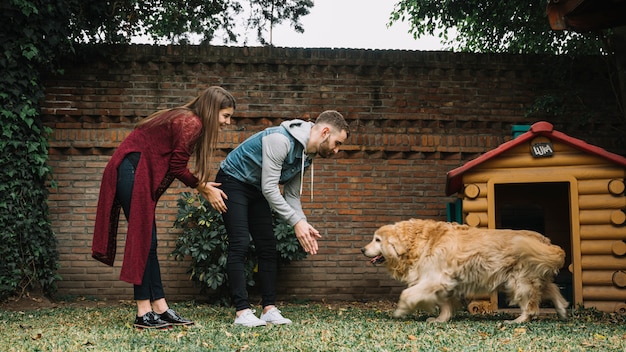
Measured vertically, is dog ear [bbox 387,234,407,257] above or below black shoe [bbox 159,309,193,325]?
above

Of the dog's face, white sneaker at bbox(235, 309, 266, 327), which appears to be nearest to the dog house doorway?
the dog's face

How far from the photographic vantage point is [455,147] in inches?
314

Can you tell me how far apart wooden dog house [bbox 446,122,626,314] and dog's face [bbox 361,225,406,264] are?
1.20 metres

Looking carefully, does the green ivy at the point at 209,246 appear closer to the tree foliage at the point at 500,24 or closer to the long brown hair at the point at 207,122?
the long brown hair at the point at 207,122

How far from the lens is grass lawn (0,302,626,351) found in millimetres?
3799

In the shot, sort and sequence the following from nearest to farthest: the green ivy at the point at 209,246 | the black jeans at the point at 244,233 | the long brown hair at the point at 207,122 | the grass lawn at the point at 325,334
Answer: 1. the grass lawn at the point at 325,334
2. the long brown hair at the point at 207,122
3. the black jeans at the point at 244,233
4. the green ivy at the point at 209,246

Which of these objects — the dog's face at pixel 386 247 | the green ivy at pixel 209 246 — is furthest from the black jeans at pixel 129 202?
the green ivy at pixel 209 246

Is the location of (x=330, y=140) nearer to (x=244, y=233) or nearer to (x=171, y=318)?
(x=244, y=233)

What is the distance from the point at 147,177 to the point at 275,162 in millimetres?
917

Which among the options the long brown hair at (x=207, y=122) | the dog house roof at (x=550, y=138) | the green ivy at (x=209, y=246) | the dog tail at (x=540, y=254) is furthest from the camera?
the green ivy at (x=209, y=246)

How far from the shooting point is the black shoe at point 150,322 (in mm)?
4379

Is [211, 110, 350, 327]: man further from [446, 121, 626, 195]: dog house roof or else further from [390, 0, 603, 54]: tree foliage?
[390, 0, 603, 54]: tree foliage

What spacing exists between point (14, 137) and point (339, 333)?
4.57 m

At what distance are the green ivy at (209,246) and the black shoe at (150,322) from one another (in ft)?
7.95
